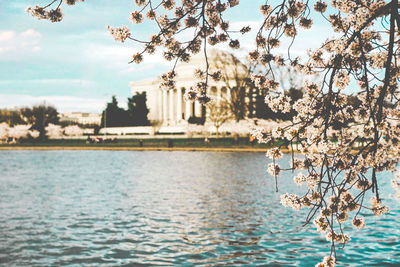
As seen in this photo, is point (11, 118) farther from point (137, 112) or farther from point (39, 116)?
point (137, 112)

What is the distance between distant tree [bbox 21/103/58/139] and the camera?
338 feet

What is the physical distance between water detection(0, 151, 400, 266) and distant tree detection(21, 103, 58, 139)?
271ft

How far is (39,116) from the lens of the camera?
11162 cm

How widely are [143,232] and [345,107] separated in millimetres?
9010

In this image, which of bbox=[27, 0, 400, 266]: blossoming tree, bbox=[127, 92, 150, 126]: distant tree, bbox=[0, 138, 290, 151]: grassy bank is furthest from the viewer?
bbox=[127, 92, 150, 126]: distant tree

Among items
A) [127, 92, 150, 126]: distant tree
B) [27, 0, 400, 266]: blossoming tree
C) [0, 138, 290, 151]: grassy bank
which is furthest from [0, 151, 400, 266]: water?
[127, 92, 150, 126]: distant tree

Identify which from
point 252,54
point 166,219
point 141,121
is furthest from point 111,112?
point 252,54

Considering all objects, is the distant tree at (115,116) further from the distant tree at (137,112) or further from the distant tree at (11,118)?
the distant tree at (11,118)

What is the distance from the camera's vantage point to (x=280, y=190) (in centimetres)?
2136

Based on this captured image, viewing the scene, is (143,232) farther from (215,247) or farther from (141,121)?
(141,121)

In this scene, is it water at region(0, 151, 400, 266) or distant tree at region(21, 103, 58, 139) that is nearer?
water at region(0, 151, 400, 266)

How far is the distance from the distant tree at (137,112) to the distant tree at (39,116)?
18.8 meters

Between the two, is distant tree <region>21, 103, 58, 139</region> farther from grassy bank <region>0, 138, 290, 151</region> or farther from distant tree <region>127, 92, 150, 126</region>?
grassy bank <region>0, 138, 290, 151</region>

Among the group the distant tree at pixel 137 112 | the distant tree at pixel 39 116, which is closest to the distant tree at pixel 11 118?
the distant tree at pixel 39 116
